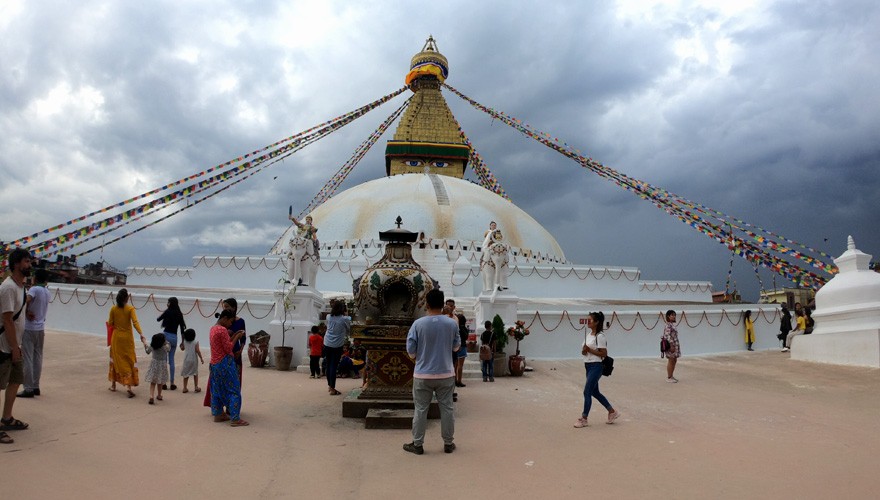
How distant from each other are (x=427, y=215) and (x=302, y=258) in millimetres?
11044

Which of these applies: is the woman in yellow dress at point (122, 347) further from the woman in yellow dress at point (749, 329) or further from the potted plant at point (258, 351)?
the woman in yellow dress at point (749, 329)

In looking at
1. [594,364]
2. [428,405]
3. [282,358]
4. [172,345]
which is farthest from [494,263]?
[428,405]

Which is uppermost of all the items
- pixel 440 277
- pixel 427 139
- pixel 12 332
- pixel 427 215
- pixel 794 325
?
pixel 427 139

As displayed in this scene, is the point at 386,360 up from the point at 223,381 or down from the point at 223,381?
up

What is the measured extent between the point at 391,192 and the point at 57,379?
17.0m

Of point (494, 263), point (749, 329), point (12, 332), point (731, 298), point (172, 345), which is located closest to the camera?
point (12, 332)

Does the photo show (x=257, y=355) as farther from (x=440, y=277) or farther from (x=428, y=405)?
(x=440, y=277)

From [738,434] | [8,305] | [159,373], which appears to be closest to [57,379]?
[159,373]

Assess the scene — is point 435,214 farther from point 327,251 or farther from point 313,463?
point 313,463

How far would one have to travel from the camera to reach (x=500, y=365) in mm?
8820

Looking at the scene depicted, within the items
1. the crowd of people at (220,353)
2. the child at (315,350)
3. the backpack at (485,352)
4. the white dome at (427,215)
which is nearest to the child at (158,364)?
the crowd of people at (220,353)

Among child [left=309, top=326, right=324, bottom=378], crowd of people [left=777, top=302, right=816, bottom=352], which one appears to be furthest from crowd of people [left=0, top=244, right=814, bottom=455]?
crowd of people [left=777, top=302, right=816, bottom=352]

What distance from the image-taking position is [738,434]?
4770mm

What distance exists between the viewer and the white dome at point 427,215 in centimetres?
2059
